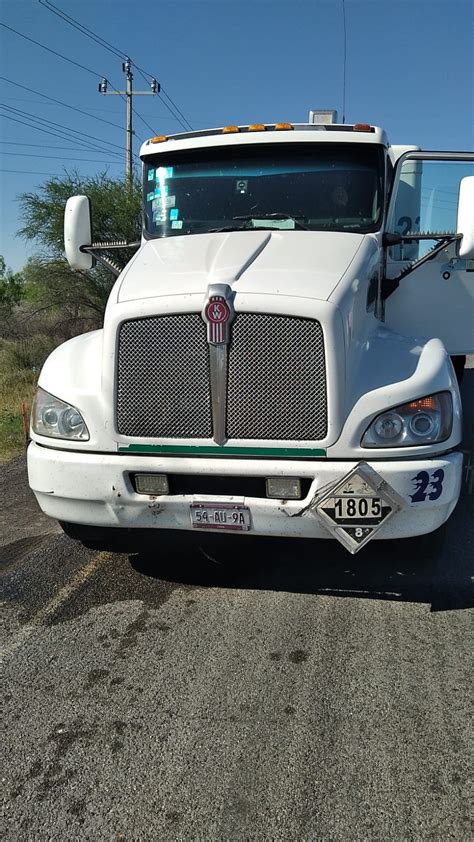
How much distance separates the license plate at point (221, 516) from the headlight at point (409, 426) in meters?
0.68

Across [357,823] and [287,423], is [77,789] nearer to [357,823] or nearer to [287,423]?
[357,823]

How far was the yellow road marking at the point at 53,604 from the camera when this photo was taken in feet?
10.7

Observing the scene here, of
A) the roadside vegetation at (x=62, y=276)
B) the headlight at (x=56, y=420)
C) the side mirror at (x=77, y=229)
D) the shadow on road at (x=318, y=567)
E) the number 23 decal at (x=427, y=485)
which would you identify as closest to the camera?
the number 23 decal at (x=427, y=485)

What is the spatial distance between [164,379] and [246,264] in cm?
76

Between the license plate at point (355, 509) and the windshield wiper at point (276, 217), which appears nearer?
the license plate at point (355, 509)

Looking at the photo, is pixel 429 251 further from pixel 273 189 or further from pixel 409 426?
pixel 409 426

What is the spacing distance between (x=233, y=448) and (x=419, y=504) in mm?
920

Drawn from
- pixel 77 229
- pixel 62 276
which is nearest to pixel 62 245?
pixel 62 276

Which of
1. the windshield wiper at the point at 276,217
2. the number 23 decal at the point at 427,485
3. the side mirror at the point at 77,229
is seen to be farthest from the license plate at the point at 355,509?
the side mirror at the point at 77,229

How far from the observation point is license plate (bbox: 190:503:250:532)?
328cm

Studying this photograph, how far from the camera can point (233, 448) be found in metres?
3.27

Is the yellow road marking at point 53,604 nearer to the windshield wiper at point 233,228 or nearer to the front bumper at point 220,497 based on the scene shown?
the front bumper at point 220,497

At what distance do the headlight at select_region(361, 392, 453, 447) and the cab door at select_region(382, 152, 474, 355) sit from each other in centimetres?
147

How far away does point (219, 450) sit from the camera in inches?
129
